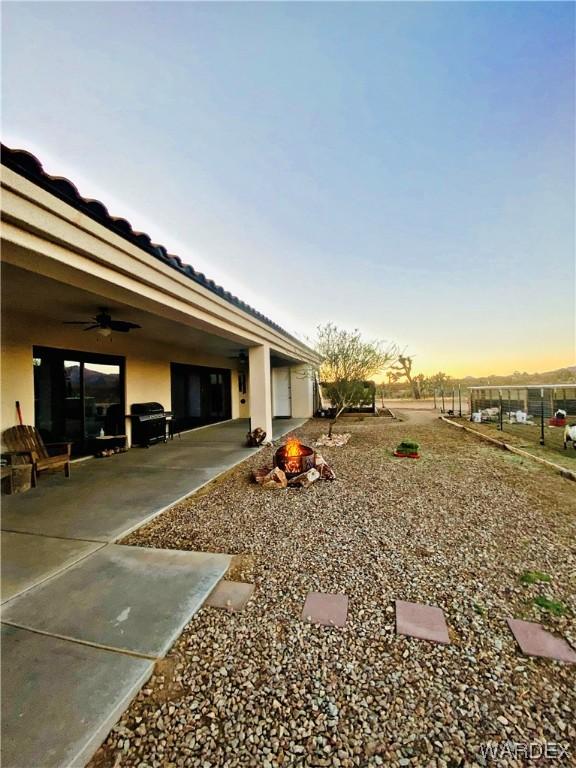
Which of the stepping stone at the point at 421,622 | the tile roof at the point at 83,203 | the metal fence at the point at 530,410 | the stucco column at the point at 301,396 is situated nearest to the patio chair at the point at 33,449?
the tile roof at the point at 83,203

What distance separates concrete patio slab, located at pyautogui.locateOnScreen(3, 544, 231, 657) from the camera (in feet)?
6.54

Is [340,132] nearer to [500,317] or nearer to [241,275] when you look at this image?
[241,275]

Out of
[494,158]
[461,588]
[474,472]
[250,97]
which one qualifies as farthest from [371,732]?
[494,158]

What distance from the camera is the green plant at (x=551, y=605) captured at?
7.25 feet

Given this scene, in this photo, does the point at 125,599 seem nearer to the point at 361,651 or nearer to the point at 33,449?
the point at 361,651

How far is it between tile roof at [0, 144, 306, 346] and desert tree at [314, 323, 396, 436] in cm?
519

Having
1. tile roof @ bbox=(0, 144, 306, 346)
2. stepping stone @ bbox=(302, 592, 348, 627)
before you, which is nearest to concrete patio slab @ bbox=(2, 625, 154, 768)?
stepping stone @ bbox=(302, 592, 348, 627)

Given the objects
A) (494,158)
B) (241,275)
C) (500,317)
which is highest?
(494,158)

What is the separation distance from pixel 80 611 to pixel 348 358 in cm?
791

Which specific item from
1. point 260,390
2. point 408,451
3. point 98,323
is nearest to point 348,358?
point 260,390

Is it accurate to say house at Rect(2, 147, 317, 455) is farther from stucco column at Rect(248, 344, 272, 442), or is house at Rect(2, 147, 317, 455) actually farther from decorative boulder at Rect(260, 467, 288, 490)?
decorative boulder at Rect(260, 467, 288, 490)

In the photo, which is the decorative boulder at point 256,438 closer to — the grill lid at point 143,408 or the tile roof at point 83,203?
the grill lid at point 143,408

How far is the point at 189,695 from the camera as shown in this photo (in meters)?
1.63

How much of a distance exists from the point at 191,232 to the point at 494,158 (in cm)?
905
